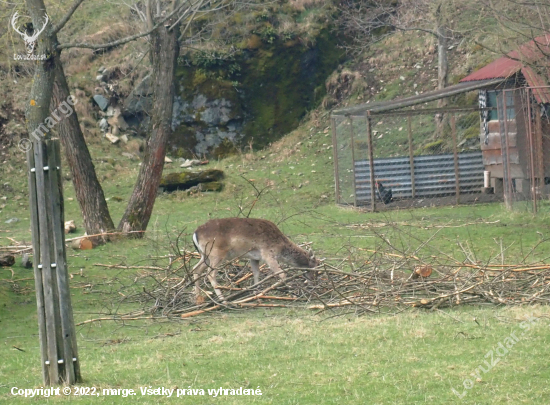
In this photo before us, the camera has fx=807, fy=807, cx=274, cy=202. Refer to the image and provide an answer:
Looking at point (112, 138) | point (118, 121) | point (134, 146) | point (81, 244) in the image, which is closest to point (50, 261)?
point (81, 244)

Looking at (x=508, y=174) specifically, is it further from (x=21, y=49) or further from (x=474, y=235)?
(x=21, y=49)

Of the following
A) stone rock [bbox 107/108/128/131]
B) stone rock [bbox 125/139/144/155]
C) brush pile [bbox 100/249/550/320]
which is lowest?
brush pile [bbox 100/249/550/320]

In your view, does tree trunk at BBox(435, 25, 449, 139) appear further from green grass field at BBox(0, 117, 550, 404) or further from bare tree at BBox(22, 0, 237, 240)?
green grass field at BBox(0, 117, 550, 404)

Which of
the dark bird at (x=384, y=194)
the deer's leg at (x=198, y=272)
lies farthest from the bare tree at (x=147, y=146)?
the deer's leg at (x=198, y=272)

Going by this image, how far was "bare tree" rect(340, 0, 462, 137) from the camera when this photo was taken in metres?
28.0

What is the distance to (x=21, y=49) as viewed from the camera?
83.3 ft

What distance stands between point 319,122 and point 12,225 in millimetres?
14230

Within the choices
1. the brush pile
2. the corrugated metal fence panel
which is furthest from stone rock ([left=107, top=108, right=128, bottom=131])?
the brush pile

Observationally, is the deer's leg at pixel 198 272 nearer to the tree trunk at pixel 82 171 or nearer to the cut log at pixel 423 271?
the cut log at pixel 423 271

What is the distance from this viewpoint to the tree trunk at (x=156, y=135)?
17.8 metres

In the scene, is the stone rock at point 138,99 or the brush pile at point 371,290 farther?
the stone rock at point 138,99

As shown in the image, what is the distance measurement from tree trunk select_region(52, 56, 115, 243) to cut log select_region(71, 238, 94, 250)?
63 centimetres

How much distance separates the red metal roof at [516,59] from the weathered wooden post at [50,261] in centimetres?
1136

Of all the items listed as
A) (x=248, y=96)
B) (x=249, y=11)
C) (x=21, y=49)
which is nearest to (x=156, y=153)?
(x=21, y=49)
